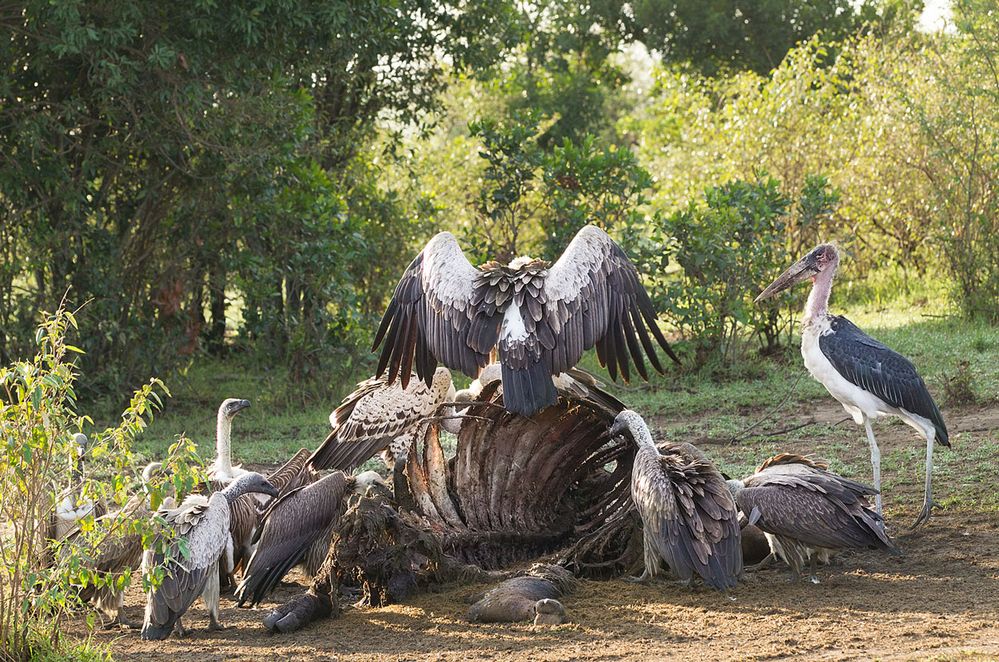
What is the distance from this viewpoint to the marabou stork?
22.3ft

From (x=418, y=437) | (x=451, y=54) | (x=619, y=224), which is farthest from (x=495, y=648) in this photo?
(x=451, y=54)

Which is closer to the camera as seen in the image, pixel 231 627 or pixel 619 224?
pixel 231 627

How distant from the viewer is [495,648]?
484 cm

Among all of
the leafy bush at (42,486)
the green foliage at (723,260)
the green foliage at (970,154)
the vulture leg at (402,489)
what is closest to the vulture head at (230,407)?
the vulture leg at (402,489)

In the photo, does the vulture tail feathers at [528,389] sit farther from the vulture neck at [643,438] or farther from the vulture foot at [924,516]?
the vulture foot at [924,516]

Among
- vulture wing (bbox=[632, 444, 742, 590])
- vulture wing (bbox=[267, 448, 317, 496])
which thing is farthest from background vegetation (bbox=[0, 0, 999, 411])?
vulture wing (bbox=[632, 444, 742, 590])

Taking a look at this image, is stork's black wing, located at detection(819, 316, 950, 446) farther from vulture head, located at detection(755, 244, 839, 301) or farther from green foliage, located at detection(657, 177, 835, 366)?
green foliage, located at detection(657, 177, 835, 366)

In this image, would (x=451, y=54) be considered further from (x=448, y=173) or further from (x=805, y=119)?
(x=805, y=119)

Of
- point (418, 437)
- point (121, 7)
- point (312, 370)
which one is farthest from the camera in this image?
point (312, 370)

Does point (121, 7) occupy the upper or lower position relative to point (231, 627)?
upper

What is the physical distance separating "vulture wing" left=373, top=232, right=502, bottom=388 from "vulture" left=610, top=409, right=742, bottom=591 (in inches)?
44.5

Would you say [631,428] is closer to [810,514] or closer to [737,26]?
[810,514]

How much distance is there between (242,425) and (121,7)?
11.7 feet

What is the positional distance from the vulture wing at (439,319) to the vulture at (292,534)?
0.94 meters
